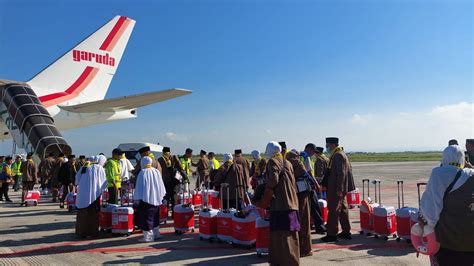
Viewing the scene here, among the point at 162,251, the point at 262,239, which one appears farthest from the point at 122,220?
the point at 262,239

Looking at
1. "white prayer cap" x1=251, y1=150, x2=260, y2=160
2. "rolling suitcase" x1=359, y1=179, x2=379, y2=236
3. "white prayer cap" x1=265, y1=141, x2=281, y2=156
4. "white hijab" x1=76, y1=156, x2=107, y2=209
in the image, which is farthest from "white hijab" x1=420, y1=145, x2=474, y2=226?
"white prayer cap" x1=251, y1=150, x2=260, y2=160

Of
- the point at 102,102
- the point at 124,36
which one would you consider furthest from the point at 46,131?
the point at 124,36

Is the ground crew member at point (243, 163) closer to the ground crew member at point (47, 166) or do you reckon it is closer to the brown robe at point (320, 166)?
the brown robe at point (320, 166)

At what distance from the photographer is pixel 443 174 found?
3.50 m

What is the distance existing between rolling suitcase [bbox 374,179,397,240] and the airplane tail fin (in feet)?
63.6

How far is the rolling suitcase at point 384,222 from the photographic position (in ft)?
25.2

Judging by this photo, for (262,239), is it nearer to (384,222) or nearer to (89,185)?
(384,222)

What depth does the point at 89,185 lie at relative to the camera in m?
8.32

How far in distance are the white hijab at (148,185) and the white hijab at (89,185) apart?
111 cm

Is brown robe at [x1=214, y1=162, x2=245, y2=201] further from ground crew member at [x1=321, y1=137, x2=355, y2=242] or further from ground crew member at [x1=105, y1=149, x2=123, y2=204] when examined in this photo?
ground crew member at [x1=105, y1=149, x2=123, y2=204]

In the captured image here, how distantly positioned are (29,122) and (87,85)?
7.67 metres

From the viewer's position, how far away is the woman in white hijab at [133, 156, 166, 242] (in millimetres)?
7770

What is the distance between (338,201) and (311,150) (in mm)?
2501

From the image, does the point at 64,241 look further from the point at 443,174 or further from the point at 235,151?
the point at 443,174
